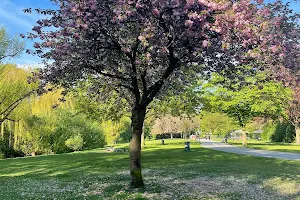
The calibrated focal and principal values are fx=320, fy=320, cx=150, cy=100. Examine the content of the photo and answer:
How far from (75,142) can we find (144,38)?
42.8 metres

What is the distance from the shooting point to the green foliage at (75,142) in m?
48.3

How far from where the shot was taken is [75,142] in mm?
49188

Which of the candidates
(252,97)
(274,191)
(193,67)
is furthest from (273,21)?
(252,97)

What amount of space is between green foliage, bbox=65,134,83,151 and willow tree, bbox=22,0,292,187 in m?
36.8

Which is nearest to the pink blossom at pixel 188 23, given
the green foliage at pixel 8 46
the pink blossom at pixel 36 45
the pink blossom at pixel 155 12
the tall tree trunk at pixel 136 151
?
the pink blossom at pixel 155 12

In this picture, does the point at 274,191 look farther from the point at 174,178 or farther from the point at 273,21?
the point at 273,21

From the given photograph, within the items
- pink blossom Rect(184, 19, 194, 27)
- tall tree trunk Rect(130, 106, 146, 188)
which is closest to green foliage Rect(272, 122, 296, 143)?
tall tree trunk Rect(130, 106, 146, 188)

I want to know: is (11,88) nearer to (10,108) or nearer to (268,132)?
(10,108)

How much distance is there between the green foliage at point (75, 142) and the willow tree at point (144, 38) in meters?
36.8

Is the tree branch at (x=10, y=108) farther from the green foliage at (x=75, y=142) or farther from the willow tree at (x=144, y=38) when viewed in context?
the willow tree at (x=144, y=38)

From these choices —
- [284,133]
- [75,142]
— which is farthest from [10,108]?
[284,133]

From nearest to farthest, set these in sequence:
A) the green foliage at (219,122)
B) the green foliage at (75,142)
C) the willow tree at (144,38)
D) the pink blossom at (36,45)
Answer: the willow tree at (144,38)
the pink blossom at (36,45)
the green foliage at (75,142)
the green foliage at (219,122)

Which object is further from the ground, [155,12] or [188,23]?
[155,12]

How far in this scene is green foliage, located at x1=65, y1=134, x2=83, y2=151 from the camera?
48.3 m
